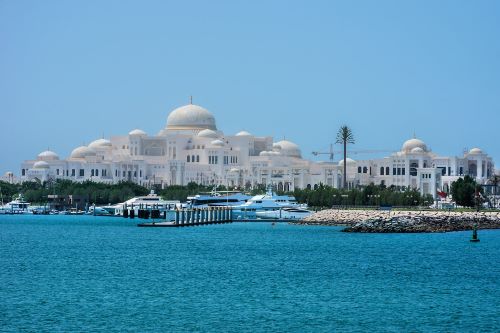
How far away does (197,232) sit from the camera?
9838 cm

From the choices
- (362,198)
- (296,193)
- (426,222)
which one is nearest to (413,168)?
(296,193)

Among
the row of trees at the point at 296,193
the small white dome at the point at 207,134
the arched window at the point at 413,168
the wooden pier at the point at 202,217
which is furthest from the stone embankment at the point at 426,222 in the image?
the small white dome at the point at 207,134

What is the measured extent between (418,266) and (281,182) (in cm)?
12383

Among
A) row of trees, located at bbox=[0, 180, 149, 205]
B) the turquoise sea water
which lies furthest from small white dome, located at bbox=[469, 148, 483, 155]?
the turquoise sea water

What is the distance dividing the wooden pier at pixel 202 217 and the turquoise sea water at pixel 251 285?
26.2m

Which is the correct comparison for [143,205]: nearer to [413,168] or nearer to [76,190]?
[76,190]

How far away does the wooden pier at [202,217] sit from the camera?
110 m

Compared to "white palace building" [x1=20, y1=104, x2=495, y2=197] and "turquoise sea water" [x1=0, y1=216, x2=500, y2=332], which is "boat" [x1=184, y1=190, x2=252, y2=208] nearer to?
"turquoise sea water" [x1=0, y1=216, x2=500, y2=332]

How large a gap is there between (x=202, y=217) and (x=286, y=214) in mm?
11721

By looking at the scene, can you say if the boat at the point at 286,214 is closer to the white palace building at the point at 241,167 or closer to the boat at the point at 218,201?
the boat at the point at 218,201

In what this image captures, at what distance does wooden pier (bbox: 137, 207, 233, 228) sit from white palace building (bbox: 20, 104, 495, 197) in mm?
58151

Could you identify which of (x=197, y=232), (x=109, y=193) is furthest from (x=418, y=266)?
(x=109, y=193)

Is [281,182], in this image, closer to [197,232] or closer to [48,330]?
[197,232]

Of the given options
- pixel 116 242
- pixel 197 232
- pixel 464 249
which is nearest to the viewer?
pixel 464 249
